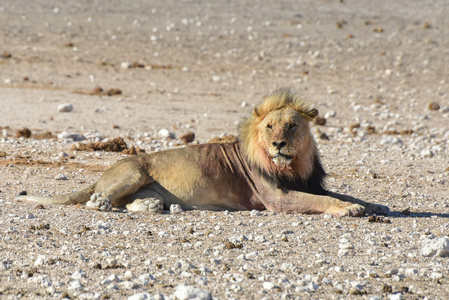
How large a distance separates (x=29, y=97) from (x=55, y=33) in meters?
5.74

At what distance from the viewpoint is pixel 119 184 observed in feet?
21.9

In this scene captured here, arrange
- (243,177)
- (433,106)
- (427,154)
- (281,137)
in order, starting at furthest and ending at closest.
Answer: (433,106) < (427,154) < (243,177) < (281,137)

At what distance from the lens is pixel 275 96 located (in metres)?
6.90

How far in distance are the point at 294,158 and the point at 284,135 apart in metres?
0.27

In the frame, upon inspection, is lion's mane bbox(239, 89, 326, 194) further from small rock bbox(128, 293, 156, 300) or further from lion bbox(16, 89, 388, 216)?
small rock bbox(128, 293, 156, 300)

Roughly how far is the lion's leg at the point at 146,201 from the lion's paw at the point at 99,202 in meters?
0.25

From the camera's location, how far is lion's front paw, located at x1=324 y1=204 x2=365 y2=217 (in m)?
6.35

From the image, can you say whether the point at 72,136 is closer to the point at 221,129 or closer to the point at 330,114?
the point at 221,129

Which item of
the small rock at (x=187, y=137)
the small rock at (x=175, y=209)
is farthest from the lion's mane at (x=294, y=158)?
the small rock at (x=187, y=137)

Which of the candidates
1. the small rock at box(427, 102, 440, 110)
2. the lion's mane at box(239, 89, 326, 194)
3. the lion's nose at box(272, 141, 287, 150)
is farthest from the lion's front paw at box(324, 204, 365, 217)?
the small rock at box(427, 102, 440, 110)

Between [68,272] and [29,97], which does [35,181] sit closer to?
[68,272]

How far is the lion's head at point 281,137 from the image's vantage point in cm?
650

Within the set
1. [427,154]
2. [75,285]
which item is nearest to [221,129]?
[427,154]

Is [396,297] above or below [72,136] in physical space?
above
